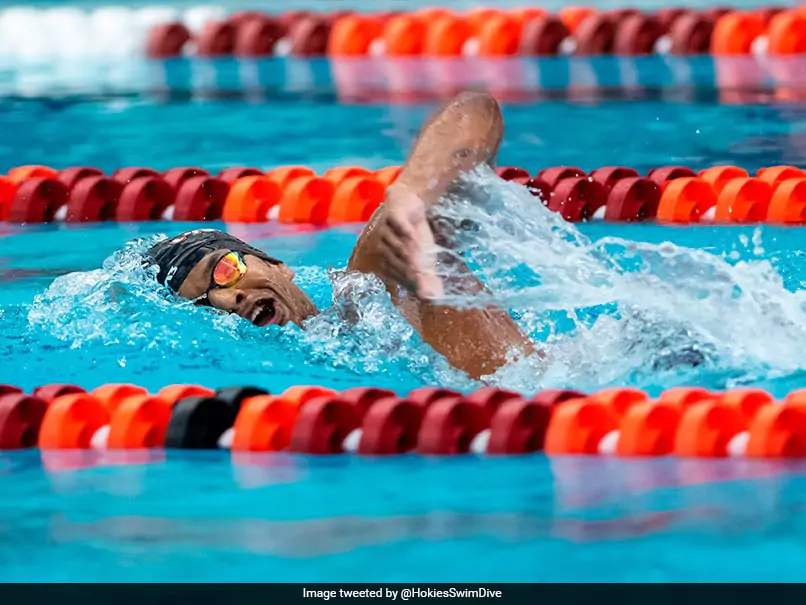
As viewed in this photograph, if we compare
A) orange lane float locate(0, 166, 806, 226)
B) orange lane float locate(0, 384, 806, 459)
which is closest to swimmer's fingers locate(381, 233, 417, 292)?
orange lane float locate(0, 384, 806, 459)

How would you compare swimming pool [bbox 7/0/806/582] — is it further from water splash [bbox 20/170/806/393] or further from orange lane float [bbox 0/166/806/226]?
orange lane float [bbox 0/166/806/226]

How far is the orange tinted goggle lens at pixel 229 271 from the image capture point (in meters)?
4.45

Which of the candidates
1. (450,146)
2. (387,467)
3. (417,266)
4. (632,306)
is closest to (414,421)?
(387,467)

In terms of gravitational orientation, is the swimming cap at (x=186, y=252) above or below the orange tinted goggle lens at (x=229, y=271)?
above

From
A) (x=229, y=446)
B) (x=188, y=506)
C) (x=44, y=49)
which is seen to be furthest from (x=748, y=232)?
(x=44, y=49)

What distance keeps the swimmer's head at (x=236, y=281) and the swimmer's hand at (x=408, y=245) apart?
0.40 metres

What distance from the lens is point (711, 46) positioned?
1032 centimetres

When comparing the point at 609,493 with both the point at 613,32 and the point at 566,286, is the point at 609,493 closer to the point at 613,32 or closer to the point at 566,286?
the point at 566,286

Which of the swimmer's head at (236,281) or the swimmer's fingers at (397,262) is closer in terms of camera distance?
the swimmer's fingers at (397,262)

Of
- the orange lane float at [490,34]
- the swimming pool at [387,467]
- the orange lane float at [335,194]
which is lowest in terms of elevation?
the swimming pool at [387,467]
